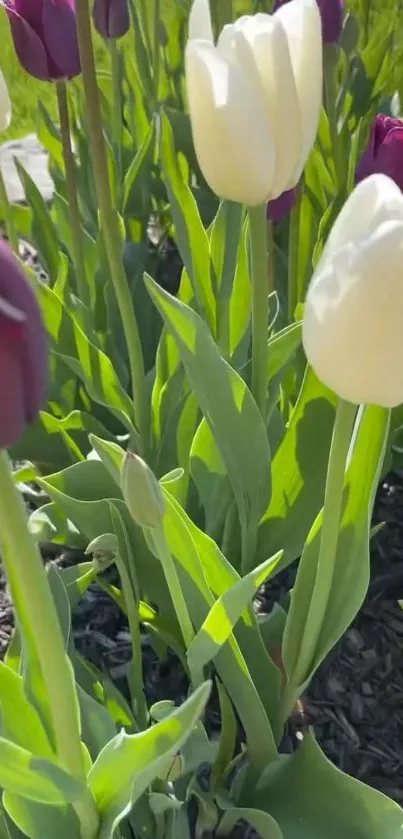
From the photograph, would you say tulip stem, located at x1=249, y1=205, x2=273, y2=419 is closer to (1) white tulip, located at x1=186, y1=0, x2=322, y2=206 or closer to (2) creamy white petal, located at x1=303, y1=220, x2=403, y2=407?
(1) white tulip, located at x1=186, y1=0, x2=322, y2=206

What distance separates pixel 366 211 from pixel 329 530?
0.70 ft

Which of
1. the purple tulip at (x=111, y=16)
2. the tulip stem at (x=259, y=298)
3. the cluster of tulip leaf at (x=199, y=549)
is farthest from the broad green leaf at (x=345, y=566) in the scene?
the purple tulip at (x=111, y=16)

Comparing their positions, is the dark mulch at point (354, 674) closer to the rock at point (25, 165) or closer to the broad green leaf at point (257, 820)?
the broad green leaf at point (257, 820)

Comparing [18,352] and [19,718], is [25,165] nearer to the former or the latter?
[19,718]

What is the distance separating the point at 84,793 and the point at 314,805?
0.21m

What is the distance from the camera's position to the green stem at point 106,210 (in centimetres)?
63

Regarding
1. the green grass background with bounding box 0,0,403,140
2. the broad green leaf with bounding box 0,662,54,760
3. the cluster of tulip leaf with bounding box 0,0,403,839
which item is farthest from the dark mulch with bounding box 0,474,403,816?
the green grass background with bounding box 0,0,403,140

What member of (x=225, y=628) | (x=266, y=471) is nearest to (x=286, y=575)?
(x=266, y=471)

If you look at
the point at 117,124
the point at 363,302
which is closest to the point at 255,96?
the point at 363,302

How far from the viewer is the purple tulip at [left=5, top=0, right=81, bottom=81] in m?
0.77

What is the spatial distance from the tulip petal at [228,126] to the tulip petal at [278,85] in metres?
0.01

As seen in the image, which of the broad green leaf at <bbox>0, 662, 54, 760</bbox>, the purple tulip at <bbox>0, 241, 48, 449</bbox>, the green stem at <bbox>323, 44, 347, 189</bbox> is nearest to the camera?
the purple tulip at <bbox>0, 241, 48, 449</bbox>

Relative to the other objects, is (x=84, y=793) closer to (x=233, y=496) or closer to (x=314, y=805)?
(x=314, y=805)

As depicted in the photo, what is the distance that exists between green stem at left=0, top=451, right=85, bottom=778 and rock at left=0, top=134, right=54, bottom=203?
4.47 ft
